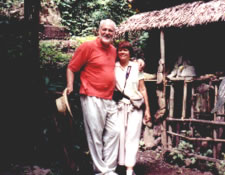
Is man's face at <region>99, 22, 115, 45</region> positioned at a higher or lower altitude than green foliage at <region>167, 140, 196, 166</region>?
higher

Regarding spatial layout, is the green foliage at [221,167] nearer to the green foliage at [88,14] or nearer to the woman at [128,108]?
the woman at [128,108]

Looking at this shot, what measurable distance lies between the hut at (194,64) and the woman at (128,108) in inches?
76.0

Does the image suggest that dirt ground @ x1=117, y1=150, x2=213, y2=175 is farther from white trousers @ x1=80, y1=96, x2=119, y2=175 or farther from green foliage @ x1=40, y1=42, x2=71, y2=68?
green foliage @ x1=40, y1=42, x2=71, y2=68

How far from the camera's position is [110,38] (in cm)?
383

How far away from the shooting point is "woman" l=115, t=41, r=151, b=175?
4.13 metres

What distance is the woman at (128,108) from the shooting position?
4.13 meters

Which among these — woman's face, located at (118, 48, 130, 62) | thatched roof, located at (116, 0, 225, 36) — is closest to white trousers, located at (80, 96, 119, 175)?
woman's face, located at (118, 48, 130, 62)

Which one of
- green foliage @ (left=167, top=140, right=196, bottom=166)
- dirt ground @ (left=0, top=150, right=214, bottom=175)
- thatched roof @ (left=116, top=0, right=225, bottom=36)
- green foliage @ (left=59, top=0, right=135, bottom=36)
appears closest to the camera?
dirt ground @ (left=0, top=150, right=214, bottom=175)

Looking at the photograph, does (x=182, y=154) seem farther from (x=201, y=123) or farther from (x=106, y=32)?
(x=106, y=32)

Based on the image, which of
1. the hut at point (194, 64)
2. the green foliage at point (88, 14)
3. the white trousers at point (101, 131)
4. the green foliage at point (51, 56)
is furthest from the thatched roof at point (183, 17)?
the green foliage at point (88, 14)

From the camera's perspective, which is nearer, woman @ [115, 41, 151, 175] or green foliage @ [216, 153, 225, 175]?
woman @ [115, 41, 151, 175]

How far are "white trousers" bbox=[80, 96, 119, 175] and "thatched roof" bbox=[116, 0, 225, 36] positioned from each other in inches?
126

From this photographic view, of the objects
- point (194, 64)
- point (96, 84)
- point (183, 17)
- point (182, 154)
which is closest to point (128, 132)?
point (96, 84)

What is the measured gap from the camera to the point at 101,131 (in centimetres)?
383
